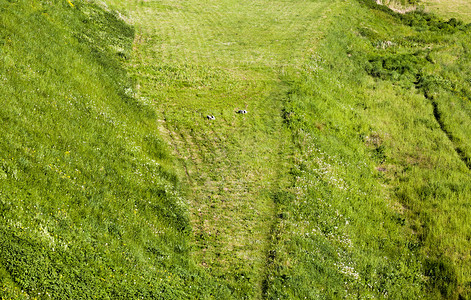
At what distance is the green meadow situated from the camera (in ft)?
40.0

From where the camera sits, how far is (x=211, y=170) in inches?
786

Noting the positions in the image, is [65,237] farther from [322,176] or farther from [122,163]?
[322,176]

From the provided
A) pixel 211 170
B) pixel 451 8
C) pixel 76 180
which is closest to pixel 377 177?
pixel 211 170

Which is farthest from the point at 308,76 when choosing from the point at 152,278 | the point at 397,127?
the point at 152,278

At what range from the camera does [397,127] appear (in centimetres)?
3022

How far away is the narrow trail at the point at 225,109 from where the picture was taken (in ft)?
53.9

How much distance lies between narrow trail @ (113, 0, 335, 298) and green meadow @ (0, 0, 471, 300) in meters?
0.12

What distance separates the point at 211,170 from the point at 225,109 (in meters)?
6.91

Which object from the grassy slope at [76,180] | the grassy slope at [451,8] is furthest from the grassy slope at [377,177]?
the grassy slope at [451,8]

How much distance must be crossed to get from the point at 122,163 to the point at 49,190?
443cm

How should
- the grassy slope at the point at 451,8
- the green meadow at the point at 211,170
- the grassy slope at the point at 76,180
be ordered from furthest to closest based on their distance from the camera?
the grassy slope at the point at 451,8, the green meadow at the point at 211,170, the grassy slope at the point at 76,180

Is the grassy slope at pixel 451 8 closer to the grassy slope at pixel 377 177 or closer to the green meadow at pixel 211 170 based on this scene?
the grassy slope at pixel 377 177

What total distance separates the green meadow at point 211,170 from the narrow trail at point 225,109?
0.38 ft

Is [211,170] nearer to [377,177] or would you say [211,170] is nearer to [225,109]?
[225,109]
